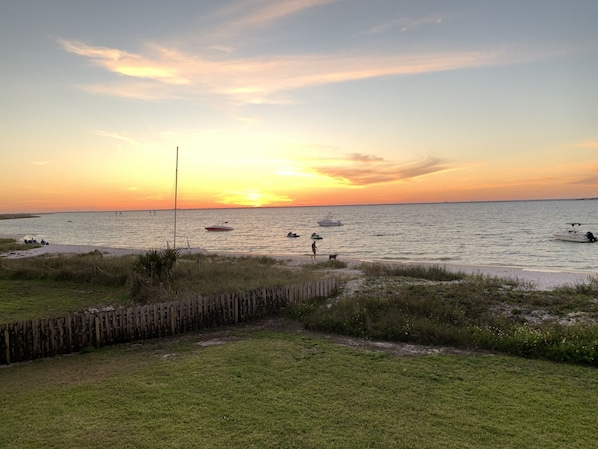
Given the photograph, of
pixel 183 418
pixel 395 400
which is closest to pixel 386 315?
pixel 395 400

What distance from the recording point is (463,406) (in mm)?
6648

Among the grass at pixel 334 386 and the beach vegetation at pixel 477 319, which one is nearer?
the grass at pixel 334 386

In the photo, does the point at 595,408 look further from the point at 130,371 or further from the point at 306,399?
the point at 130,371

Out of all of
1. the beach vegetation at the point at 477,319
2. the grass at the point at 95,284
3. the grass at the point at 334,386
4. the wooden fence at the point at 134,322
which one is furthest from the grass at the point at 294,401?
the grass at the point at 95,284

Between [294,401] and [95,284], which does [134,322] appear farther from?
[95,284]

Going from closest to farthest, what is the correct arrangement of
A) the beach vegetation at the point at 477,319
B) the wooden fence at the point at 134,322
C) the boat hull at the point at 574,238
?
the wooden fence at the point at 134,322
the beach vegetation at the point at 477,319
the boat hull at the point at 574,238

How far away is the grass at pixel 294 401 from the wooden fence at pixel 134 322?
19.8 inches

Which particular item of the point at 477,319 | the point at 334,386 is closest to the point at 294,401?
the point at 334,386

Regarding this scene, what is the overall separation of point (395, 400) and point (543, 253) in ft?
150

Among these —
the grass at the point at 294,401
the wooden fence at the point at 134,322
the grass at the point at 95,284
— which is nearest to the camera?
the grass at the point at 294,401

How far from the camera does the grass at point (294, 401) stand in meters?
5.67

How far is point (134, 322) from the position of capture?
11008 mm

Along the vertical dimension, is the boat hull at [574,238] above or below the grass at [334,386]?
above

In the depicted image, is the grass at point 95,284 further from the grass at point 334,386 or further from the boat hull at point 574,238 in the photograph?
the boat hull at point 574,238
